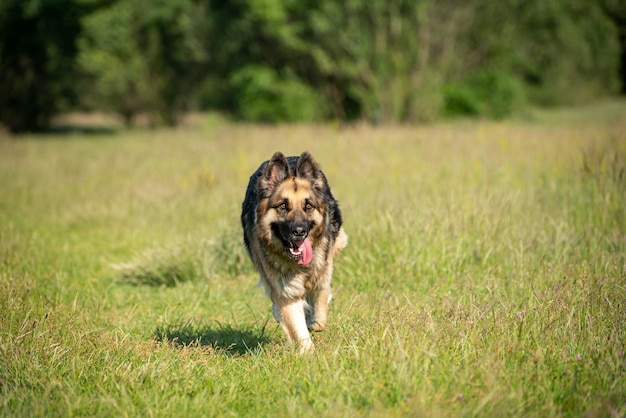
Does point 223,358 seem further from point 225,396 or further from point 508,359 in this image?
point 508,359

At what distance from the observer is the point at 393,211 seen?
751 cm

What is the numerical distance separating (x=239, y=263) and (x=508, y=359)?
13.5 ft

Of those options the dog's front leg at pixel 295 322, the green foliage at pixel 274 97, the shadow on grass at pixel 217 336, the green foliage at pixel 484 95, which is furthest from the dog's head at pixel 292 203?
the green foliage at pixel 484 95

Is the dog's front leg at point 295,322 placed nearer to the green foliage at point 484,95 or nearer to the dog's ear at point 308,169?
the dog's ear at point 308,169

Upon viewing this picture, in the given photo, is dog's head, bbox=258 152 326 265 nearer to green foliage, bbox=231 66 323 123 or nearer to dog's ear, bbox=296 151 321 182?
dog's ear, bbox=296 151 321 182

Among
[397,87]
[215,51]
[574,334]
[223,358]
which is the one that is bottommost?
[223,358]

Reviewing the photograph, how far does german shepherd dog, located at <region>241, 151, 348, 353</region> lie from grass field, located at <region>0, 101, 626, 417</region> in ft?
1.08

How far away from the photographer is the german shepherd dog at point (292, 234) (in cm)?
460

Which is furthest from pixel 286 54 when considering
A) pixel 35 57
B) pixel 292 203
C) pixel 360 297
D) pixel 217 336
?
pixel 292 203

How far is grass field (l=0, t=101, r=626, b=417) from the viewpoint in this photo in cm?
375

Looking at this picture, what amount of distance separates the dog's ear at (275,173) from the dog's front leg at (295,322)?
87 cm

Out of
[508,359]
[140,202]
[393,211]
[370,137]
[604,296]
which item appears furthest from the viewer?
[370,137]

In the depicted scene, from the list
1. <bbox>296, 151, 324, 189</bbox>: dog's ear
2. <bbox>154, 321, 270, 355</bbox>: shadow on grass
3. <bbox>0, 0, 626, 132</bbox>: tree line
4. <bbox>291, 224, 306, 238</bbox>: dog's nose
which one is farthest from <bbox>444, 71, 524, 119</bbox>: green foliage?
<bbox>291, 224, 306, 238</bbox>: dog's nose

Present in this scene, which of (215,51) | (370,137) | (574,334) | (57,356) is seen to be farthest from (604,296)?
(215,51)
